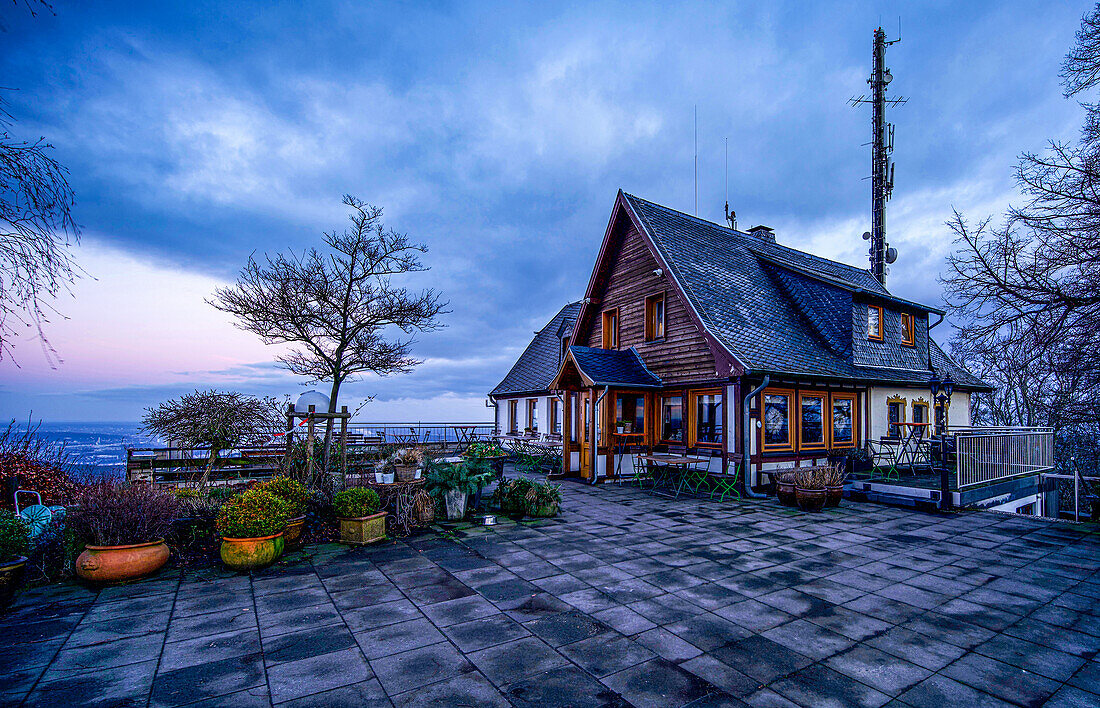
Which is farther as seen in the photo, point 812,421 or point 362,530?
point 812,421

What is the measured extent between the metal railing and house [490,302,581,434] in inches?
529

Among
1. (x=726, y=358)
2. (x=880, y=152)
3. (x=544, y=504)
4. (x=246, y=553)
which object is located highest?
(x=880, y=152)

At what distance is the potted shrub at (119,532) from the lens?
548 centimetres

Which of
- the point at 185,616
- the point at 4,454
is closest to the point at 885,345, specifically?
the point at 185,616

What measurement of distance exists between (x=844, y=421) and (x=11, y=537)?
16704 mm

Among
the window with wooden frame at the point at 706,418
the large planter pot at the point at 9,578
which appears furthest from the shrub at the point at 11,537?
the window with wooden frame at the point at 706,418

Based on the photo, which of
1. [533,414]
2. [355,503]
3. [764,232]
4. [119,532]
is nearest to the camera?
[119,532]

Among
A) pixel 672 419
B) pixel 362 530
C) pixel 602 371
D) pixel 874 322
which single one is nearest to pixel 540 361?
pixel 602 371

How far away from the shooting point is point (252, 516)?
6.21 m

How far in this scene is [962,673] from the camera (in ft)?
12.1

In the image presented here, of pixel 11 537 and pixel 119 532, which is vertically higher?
pixel 11 537

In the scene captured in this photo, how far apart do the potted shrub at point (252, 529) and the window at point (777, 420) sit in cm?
1094

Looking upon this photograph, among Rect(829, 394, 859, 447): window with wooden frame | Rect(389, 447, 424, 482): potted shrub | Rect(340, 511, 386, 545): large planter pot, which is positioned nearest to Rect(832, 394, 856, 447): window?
Rect(829, 394, 859, 447): window with wooden frame

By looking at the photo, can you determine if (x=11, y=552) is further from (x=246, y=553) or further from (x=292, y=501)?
(x=292, y=501)
